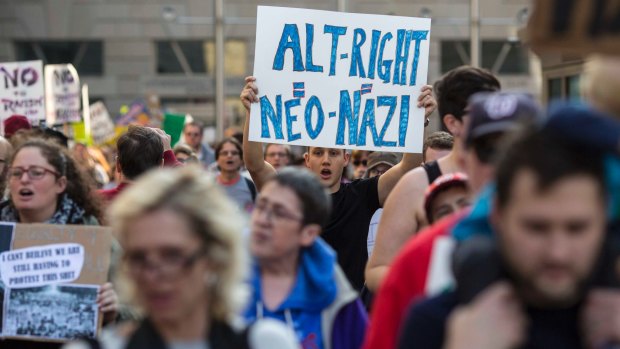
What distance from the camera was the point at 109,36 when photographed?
38344 mm

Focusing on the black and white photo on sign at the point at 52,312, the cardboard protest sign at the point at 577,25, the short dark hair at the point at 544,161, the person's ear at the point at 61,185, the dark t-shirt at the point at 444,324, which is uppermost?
the cardboard protest sign at the point at 577,25

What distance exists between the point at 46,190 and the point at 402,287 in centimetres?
278

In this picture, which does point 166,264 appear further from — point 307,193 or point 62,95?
point 62,95

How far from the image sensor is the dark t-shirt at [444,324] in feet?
8.39

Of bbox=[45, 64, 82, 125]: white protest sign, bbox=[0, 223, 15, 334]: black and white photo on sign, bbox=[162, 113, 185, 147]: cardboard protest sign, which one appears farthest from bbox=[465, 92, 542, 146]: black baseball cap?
bbox=[45, 64, 82, 125]: white protest sign

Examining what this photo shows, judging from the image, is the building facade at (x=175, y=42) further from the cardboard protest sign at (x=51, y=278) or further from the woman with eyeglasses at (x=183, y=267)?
the woman with eyeglasses at (x=183, y=267)

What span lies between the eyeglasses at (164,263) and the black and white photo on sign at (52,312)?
246cm

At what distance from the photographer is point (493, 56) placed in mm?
38594

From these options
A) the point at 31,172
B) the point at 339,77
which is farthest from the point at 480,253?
the point at 339,77

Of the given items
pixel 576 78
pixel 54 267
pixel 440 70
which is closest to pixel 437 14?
pixel 440 70

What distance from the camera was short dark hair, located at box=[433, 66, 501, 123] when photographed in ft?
15.7

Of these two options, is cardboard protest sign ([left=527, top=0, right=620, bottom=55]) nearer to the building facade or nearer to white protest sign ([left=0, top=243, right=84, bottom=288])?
white protest sign ([left=0, top=243, right=84, bottom=288])

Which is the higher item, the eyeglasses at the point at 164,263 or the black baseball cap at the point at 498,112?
the black baseball cap at the point at 498,112

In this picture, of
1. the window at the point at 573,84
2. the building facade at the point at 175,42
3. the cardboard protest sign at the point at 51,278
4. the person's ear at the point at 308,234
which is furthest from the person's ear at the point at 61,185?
the building facade at the point at 175,42
